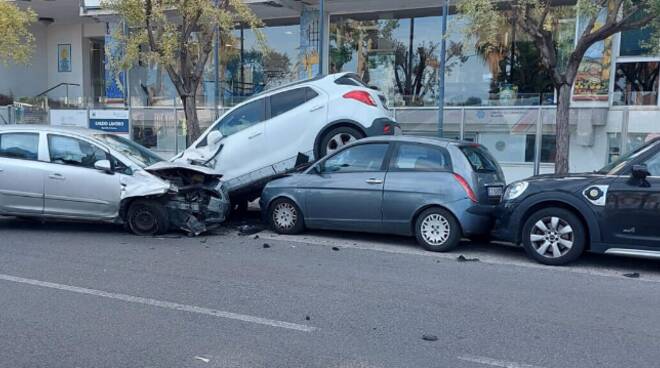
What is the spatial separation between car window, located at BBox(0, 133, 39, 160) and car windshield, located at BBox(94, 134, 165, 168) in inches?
35.7

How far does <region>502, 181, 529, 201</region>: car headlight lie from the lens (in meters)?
7.50

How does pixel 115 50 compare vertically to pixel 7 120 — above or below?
above

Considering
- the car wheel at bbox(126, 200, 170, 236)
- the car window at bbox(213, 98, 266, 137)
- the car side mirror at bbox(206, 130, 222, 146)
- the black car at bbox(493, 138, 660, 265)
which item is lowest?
the car wheel at bbox(126, 200, 170, 236)

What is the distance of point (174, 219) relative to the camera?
870cm

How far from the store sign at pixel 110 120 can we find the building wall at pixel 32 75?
6254mm

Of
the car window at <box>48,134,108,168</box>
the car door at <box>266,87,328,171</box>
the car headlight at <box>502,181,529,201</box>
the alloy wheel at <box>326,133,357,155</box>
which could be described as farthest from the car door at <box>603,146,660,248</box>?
the car window at <box>48,134,108,168</box>

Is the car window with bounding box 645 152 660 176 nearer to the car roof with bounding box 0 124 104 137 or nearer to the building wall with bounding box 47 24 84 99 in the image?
the car roof with bounding box 0 124 104 137

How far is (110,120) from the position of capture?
19.2 m

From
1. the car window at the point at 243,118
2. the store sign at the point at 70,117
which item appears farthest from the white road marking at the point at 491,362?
the store sign at the point at 70,117

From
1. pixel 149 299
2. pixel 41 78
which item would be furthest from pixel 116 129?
pixel 149 299

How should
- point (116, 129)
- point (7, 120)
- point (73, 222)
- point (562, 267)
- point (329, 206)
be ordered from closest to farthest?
point (562, 267) → point (329, 206) → point (73, 222) → point (116, 129) → point (7, 120)

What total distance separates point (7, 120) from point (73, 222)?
44.0 feet

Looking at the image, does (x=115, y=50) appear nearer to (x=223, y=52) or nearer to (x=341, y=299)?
(x=223, y=52)

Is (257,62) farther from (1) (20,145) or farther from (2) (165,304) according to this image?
(2) (165,304)
